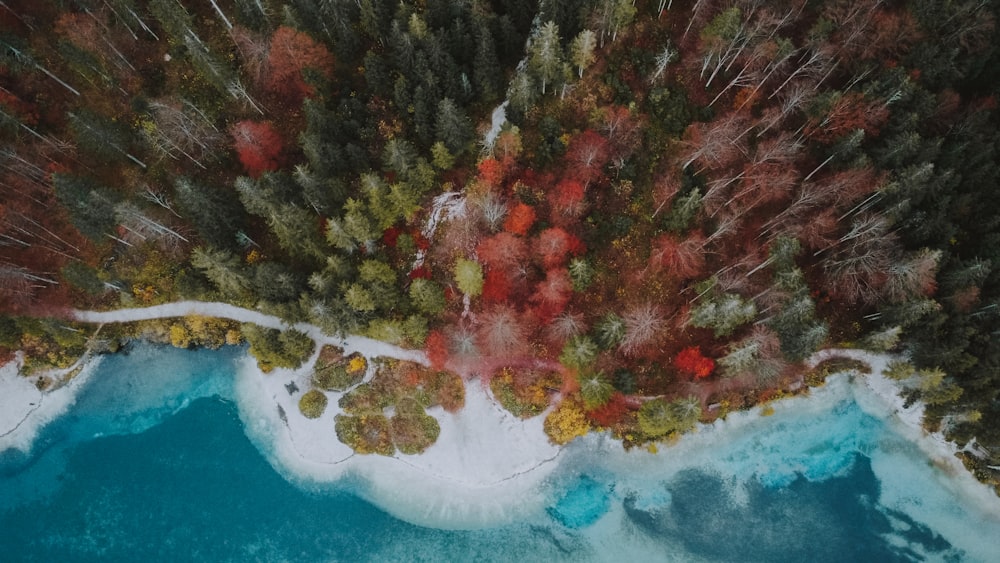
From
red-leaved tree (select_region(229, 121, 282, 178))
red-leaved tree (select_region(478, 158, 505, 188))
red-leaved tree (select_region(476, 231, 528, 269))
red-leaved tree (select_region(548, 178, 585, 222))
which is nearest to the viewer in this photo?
red-leaved tree (select_region(476, 231, 528, 269))

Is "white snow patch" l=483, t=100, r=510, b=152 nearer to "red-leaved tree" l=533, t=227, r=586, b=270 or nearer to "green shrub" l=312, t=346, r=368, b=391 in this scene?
"red-leaved tree" l=533, t=227, r=586, b=270

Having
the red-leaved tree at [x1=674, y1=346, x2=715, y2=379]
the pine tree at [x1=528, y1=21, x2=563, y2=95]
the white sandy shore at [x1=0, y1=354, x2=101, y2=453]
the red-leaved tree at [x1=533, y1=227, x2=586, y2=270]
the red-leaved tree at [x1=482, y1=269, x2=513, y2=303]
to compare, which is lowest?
the red-leaved tree at [x1=674, y1=346, x2=715, y2=379]

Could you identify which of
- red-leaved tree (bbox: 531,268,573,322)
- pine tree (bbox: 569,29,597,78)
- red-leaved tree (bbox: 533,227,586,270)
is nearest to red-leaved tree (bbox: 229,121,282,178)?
red-leaved tree (bbox: 533,227,586,270)

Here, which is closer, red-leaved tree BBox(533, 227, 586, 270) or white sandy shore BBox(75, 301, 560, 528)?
red-leaved tree BBox(533, 227, 586, 270)

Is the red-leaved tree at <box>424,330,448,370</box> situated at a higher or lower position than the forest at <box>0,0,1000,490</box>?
lower

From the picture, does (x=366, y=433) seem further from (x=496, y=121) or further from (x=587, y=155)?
(x=587, y=155)

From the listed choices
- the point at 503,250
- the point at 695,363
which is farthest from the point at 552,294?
the point at 695,363

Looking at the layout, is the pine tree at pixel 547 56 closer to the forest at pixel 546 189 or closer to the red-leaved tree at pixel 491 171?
the forest at pixel 546 189
